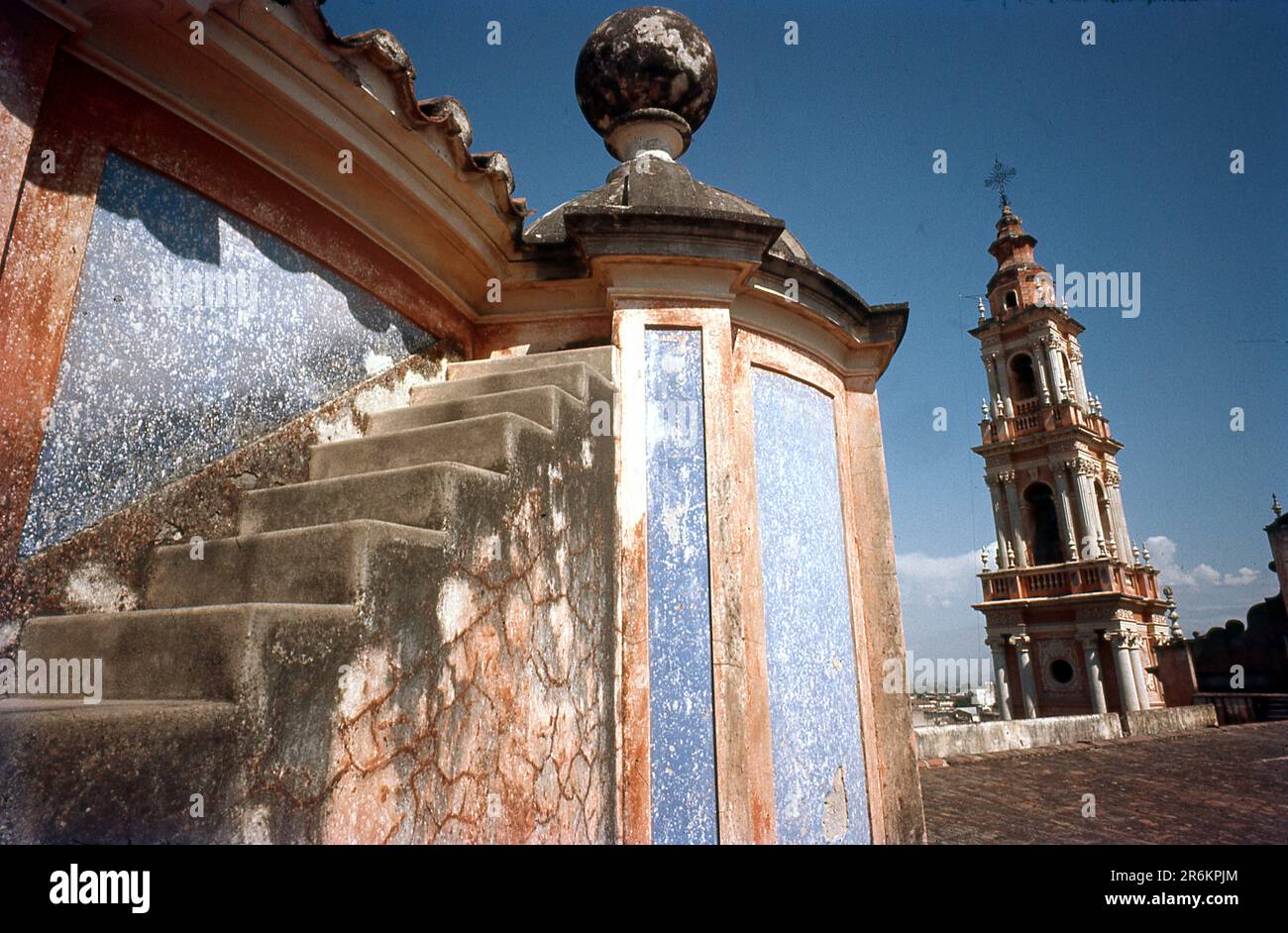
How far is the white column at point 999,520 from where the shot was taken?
3022 centimetres

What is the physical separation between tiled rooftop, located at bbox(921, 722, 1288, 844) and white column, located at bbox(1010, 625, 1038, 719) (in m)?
17.0

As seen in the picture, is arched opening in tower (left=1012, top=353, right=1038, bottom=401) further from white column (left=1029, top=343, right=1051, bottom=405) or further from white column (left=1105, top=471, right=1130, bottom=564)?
white column (left=1105, top=471, right=1130, bottom=564)

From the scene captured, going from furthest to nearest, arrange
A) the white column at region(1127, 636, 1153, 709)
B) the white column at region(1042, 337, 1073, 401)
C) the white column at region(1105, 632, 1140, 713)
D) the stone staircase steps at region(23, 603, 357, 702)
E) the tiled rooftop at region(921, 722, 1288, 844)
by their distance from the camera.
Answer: the white column at region(1042, 337, 1073, 401)
the white column at region(1127, 636, 1153, 709)
the white column at region(1105, 632, 1140, 713)
the tiled rooftop at region(921, 722, 1288, 844)
the stone staircase steps at region(23, 603, 357, 702)

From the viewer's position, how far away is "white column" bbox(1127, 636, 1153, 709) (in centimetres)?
2612

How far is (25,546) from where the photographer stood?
2.03m

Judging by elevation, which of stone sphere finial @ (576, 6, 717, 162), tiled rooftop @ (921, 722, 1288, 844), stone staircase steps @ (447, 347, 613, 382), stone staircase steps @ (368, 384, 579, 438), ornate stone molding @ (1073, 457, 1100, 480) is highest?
ornate stone molding @ (1073, 457, 1100, 480)

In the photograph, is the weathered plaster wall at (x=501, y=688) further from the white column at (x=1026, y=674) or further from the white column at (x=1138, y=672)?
the white column at (x=1026, y=674)

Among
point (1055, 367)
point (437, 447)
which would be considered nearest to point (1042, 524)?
point (1055, 367)

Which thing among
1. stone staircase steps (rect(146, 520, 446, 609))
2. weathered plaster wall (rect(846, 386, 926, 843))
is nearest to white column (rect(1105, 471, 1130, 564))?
weathered plaster wall (rect(846, 386, 926, 843))

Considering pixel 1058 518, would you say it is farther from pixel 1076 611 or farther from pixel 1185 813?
pixel 1185 813

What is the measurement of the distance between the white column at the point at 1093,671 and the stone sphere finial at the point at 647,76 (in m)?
29.1

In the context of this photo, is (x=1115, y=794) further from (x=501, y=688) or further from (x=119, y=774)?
(x=119, y=774)

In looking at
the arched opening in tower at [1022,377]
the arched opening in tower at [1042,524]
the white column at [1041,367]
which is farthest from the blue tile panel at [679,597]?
the arched opening in tower at [1022,377]
